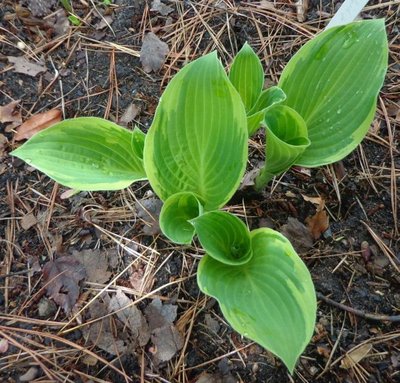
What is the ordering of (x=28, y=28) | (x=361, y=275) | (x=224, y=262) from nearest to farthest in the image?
(x=224, y=262) → (x=361, y=275) → (x=28, y=28)

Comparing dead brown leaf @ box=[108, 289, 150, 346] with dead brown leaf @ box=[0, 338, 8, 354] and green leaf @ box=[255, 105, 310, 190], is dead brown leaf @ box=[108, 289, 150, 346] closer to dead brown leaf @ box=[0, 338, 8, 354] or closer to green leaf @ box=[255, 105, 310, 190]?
dead brown leaf @ box=[0, 338, 8, 354]

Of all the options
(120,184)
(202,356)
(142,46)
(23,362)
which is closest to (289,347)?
(202,356)

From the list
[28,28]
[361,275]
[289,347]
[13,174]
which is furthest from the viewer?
[28,28]

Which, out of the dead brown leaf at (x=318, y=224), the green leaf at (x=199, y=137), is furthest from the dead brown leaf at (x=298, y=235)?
the green leaf at (x=199, y=137)

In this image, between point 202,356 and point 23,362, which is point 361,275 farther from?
point 23,362

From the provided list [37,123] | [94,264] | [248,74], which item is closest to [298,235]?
[248,74]

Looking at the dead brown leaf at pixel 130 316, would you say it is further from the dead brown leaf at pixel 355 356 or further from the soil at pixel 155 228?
the dead brown leaf at pixel 355 356

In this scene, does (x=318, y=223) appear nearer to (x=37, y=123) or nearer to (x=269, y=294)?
(x=269, y=294)

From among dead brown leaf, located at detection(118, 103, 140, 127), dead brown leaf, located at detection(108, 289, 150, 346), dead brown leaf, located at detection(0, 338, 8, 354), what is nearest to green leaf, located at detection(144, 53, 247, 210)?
dead brown leaf, located at detection(108, 289, 150, 346)
